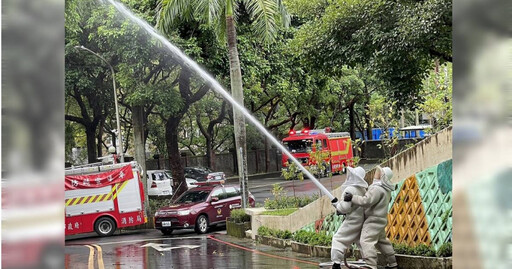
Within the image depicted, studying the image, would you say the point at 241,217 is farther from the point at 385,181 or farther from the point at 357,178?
the point at 385,181

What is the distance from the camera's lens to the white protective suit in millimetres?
9172

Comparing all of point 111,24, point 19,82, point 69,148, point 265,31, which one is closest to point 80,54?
point 111,24

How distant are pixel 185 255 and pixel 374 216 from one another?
20.2 feet

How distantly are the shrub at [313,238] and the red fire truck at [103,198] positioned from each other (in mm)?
9434

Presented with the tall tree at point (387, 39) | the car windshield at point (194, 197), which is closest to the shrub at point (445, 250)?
the tall tree at point (387, 39)

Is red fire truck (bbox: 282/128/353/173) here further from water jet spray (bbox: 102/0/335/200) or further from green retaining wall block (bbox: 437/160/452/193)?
green retaining wall block (bbox: 437/160/452/193)

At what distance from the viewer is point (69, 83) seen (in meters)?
27.0

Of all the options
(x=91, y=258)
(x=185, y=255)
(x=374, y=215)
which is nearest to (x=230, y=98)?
(x=185, y=255)

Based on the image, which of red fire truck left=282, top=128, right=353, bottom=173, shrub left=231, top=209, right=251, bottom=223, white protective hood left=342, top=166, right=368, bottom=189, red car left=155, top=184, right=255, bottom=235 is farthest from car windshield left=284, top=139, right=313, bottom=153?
white protective hood left=342, top=166, right=368, bottom=189

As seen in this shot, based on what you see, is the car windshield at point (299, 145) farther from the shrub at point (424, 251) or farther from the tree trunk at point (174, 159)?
the shrub at point (424, 251)

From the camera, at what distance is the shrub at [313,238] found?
1253 centimetres

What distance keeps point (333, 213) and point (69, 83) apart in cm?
1724

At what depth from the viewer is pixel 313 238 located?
511 inches

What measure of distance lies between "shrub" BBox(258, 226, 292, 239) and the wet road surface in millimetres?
346
